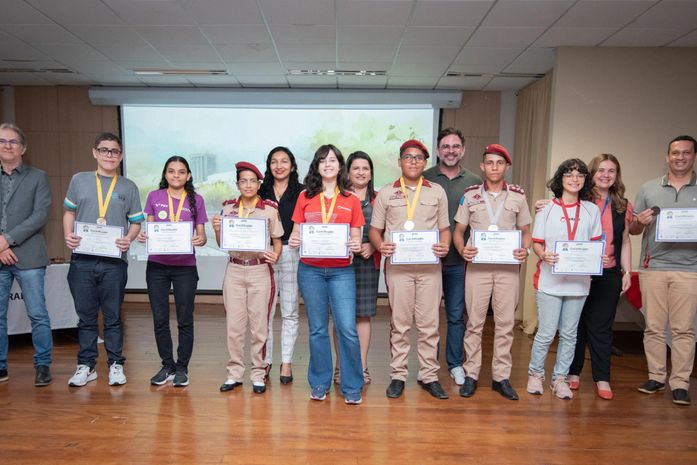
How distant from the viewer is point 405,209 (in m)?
3.08

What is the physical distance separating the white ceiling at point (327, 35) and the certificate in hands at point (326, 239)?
1.93 metres

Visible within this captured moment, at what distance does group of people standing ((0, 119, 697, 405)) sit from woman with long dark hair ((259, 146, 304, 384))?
0.4 inches

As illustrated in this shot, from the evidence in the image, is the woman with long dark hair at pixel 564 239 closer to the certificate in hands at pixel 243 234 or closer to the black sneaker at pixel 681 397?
the black sneaker at pixel 681 397

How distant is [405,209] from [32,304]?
104 inches

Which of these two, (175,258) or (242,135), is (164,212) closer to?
(175,258)

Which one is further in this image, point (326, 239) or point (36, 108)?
point (36, 108)

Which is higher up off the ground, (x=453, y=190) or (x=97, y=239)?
(x=453, y=190)

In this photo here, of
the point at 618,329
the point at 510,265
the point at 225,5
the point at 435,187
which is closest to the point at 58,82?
the point at 225,5

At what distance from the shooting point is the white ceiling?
12.7 feet

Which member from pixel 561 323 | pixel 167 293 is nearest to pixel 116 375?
pixel 167 293

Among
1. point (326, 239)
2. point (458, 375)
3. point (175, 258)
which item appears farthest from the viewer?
point (458, 375)

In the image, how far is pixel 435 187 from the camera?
10.3ft

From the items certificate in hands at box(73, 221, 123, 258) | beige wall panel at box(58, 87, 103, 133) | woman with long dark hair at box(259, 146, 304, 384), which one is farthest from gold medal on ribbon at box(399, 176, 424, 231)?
beige wall panel at box(58, 87, 103, 133)

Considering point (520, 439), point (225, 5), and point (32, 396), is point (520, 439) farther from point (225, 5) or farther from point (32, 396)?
point (225, 5)
